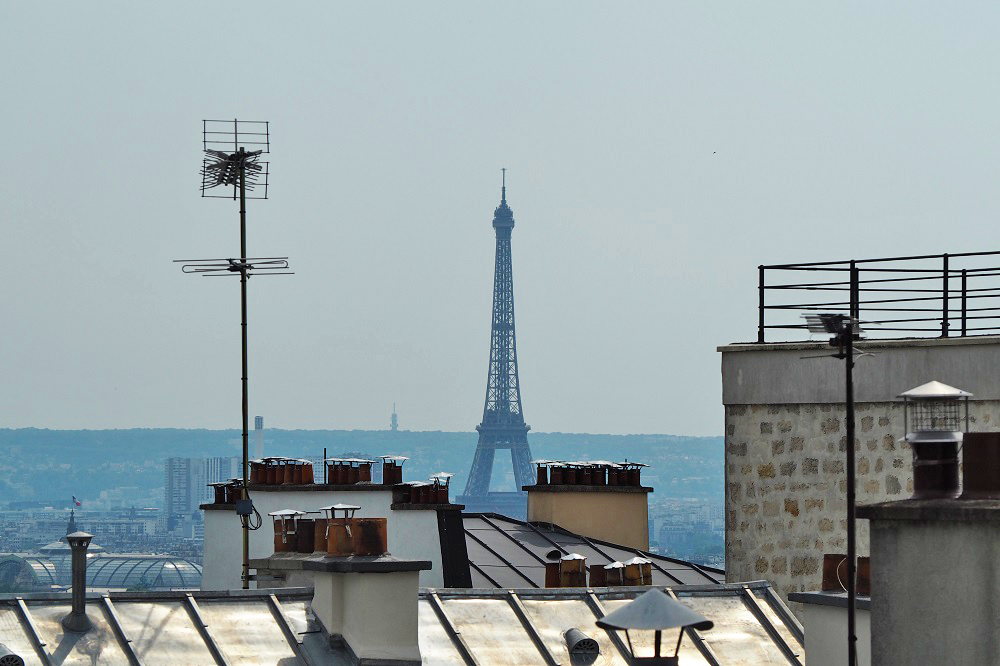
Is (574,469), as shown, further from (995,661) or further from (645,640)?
(995,661)

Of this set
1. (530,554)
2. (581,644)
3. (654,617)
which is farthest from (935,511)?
(530,554)

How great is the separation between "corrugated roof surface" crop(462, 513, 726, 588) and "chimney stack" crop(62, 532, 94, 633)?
930cm

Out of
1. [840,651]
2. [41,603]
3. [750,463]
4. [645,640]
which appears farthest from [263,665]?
[750,463]

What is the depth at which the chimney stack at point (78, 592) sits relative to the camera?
663 inches

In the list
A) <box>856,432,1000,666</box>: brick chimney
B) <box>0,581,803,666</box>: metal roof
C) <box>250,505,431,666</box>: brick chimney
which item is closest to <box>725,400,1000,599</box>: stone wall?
<box>0,581,803,666</box>: metal roof

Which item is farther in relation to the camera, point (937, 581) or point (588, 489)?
point (588, 489)

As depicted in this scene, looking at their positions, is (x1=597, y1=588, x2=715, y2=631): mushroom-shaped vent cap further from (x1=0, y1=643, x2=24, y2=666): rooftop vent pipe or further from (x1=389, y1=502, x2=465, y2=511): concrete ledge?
(x1=389, y1=502, x2=465, y2=511): concrete ledge

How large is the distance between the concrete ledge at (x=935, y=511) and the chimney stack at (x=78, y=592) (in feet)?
28.3

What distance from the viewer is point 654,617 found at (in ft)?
45.4

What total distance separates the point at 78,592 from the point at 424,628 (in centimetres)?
310

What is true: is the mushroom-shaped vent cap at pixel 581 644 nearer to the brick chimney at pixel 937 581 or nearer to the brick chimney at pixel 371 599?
the brick chimney at pixel 371 599

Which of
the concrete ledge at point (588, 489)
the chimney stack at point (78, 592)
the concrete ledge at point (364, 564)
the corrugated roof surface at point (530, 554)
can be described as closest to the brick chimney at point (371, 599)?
the concrete ledge at point (364, 564)

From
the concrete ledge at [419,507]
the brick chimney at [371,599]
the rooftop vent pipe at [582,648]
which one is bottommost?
the rooftop vent pipe at [582,648]

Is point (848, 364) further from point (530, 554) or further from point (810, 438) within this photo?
point (530, 554)
